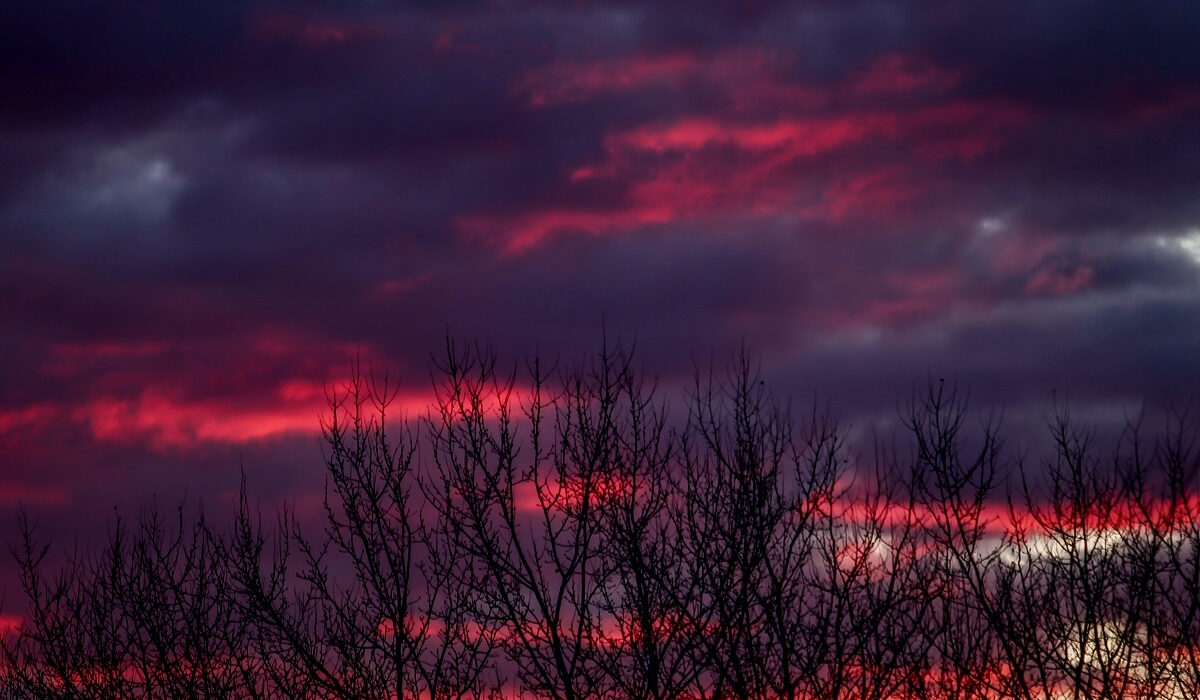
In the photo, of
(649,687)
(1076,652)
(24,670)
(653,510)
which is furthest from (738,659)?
(24,670)

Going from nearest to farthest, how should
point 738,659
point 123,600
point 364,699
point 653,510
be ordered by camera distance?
point 738,659 < point 653,510 < point 364,699 < point 123,600

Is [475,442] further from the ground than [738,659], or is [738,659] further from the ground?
[475,442]

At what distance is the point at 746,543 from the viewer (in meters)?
17.5

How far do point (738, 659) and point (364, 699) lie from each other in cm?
622

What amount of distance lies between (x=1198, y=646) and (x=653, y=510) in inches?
310

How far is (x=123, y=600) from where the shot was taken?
837 inches

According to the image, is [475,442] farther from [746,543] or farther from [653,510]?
[746,543]

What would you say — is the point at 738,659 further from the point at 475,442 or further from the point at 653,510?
the point at 475,442

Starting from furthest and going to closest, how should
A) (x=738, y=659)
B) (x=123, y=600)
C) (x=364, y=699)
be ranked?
(x=123, y=600), (x=364, y=699), (x=738, y=659)

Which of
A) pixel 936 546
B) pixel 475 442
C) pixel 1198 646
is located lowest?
pixel 1198 646

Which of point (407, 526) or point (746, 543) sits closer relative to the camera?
point (746, 543)

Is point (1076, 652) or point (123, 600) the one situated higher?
point (123, 600)

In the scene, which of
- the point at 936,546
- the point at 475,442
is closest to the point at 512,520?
the point at 475,442

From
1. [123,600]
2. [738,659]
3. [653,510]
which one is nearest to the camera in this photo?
[738,659]
